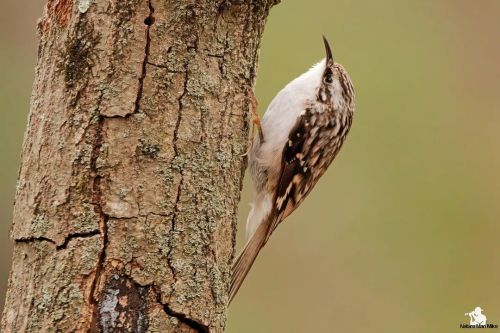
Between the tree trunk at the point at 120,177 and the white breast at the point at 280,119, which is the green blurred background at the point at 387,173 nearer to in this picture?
the white breast at the point at 280,119

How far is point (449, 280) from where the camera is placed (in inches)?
212

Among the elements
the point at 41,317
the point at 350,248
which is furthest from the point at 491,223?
the point at 41,317

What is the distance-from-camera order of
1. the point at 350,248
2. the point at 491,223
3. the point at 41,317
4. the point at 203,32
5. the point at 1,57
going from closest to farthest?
the point at 41,317 < the point at 203,32 < the point at 1,57 < the point at 350,248 < the point at 491,223

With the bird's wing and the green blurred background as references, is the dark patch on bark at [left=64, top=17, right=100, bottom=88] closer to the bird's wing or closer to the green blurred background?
the bird's wing

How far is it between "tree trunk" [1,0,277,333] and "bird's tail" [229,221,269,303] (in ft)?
2.45

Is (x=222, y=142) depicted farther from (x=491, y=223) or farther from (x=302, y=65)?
(x=491, y=223)

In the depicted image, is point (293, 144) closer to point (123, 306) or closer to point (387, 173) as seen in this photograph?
point (123, 306)

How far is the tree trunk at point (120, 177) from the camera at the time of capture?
2236mm

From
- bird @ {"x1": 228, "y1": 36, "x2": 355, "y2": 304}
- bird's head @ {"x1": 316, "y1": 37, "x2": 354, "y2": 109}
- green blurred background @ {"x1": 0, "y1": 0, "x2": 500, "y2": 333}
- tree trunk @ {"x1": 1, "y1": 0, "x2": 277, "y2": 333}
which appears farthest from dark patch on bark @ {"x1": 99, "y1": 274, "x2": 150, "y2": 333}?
green blurred background @ {"x1": 0, "y1": 0, "x2": 500, "y2": 333}

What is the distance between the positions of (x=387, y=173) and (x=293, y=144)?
221 centimetres

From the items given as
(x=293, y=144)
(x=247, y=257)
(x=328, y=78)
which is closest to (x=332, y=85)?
(x=328, y=78)

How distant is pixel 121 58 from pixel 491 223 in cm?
393

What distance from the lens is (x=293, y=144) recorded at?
343cm

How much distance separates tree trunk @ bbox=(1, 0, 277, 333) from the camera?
7.34 ft
